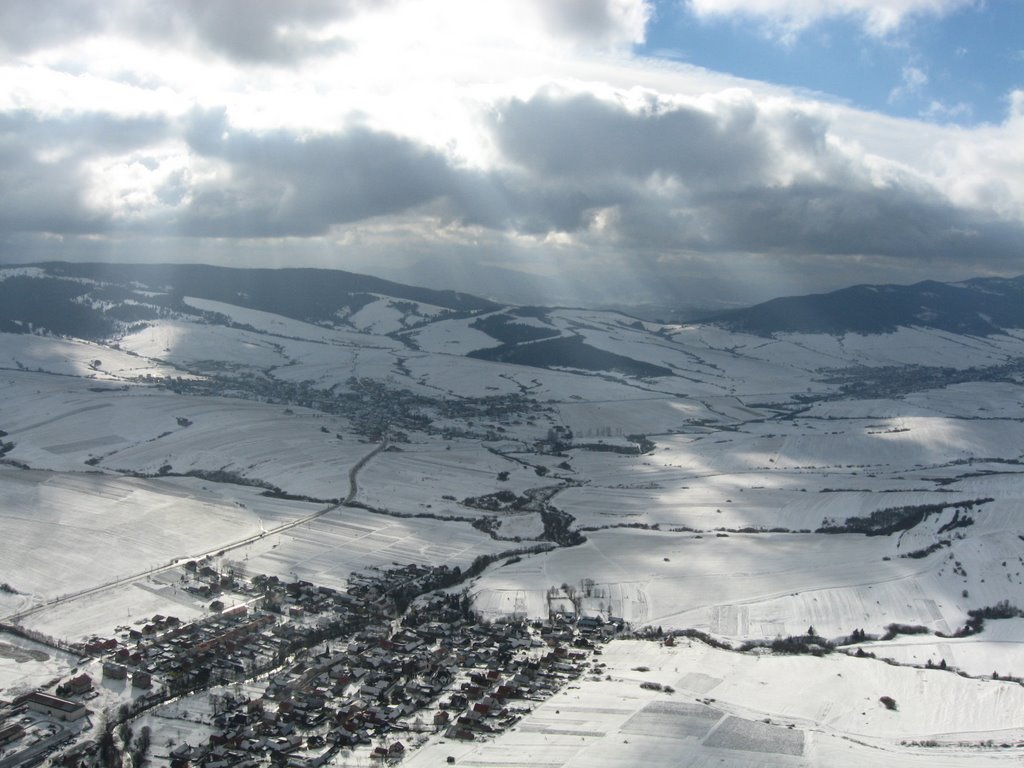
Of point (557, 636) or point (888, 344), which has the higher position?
point (888, 344)

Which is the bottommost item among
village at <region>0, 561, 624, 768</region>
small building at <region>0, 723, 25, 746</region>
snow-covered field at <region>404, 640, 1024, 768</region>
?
small building at <region>0, 723, 25, 746</region>

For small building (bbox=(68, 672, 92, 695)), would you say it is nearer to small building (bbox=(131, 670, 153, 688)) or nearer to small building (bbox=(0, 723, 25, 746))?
small building (bbox=(131, 670, 153, 688))

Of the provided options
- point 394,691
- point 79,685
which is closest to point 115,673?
point 79,685

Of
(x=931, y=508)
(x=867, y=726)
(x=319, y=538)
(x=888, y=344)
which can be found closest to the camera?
(x=867, y=726)

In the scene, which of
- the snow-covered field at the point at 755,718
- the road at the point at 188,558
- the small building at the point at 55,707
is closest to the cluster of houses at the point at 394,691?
the snow-covered field at the point at 755,718

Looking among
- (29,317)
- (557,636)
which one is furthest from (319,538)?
(29,317)

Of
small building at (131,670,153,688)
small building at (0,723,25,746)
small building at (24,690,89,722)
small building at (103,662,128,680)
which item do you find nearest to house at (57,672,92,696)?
small building at (24,690,89,722)

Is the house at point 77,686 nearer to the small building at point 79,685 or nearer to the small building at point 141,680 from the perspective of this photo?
the small building at point 79,685

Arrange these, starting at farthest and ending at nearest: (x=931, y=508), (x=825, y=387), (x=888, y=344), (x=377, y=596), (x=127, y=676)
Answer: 1. (x=888, y=344)
2. (x=825, y=387)
3. (x=931, y=508)
4. (x=377, y=596)
5. (x=127, y=676)

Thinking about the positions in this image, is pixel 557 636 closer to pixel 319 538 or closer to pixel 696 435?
pixel 319 538
